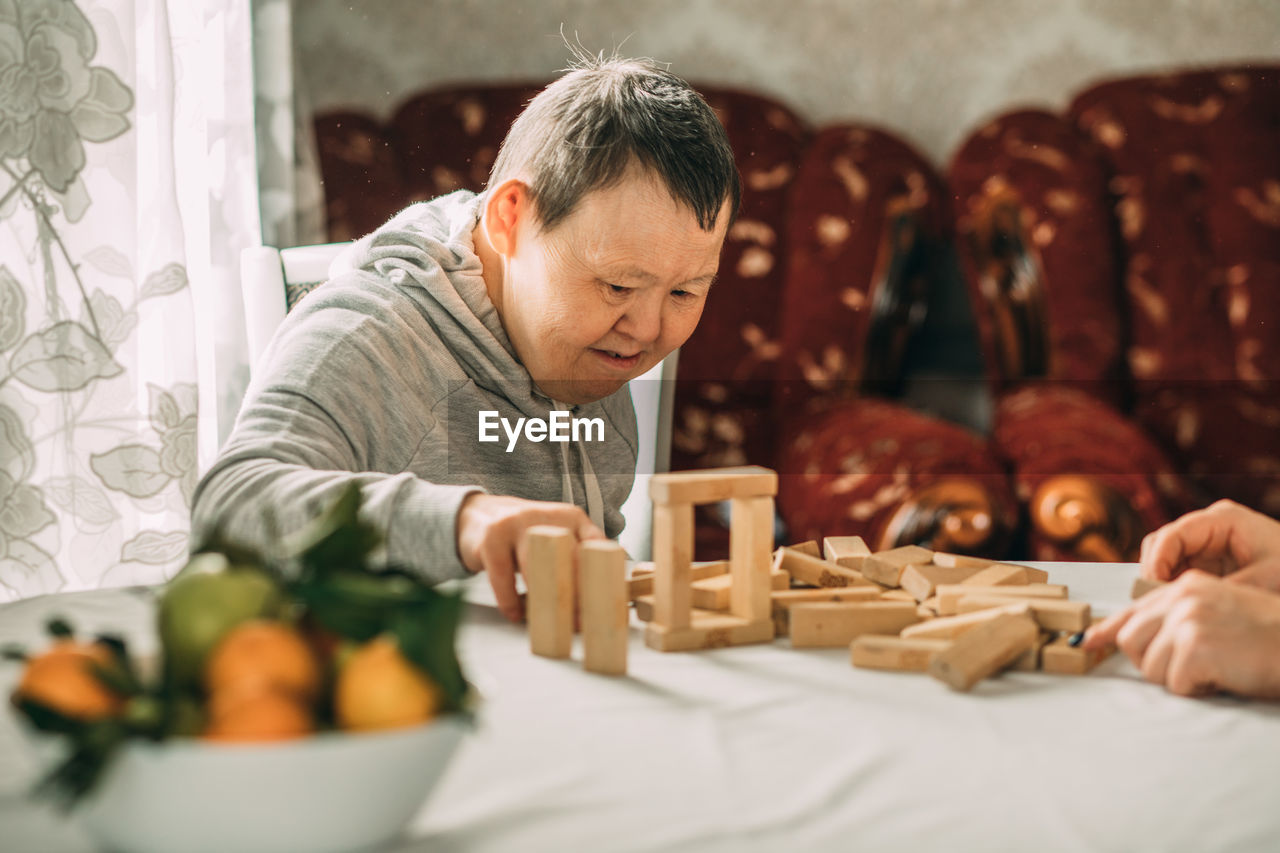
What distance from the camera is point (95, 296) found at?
4.18 ft

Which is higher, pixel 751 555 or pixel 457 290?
pixel 457 290

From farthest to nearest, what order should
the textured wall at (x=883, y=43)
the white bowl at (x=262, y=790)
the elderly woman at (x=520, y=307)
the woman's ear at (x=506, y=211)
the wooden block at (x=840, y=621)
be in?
1. the textured wall at (x=883, y=43)
2. the woman's ear at (x=506, y=211)
3. the elderly woman at (x=520, y=307)
4. the wooden block at (x=840, y=621)
5. the white bowl at (x=262, y=790)

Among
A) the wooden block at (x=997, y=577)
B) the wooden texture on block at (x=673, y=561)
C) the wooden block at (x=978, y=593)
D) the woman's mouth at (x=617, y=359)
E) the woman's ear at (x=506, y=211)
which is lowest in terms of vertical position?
the wooden block at (x=997, y=577)

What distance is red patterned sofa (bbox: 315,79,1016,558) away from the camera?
235 centimetres

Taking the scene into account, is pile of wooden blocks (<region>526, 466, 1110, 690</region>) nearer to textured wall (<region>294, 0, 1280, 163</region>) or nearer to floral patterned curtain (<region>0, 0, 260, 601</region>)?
floral patterned curtain (<region>0, 0, 260, 601</region>)

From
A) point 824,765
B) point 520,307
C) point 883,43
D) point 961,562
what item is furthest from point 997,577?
point 883,43

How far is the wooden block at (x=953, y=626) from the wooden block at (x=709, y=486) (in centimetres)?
13

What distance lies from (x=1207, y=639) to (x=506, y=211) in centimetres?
81

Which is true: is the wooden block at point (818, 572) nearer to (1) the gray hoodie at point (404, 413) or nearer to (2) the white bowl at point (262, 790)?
(1) the gray hoodie at point (404, 413)

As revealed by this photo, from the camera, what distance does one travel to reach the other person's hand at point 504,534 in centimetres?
72

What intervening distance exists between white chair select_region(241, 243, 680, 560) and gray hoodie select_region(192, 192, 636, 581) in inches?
3.5

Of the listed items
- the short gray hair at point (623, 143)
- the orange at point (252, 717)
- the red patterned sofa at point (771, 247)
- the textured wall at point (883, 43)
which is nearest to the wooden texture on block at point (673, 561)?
the orange at point (252, 717)

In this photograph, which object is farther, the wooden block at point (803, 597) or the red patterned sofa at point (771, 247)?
the red patterned sofa at point (771, 247)

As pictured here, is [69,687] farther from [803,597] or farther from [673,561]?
[803,597]
